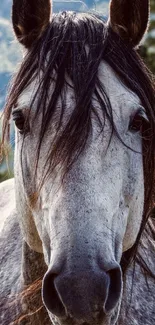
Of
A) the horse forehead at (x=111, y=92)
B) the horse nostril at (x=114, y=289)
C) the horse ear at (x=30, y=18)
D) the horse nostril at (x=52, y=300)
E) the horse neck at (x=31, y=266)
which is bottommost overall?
the horse neck at (x=31, y=266)

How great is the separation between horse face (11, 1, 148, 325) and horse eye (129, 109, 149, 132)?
1 cm

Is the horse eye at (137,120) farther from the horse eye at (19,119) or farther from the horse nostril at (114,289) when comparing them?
the horse nostril at (114,289)

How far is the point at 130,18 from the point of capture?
3.25m

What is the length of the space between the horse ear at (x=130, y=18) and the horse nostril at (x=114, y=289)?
137 centimetres

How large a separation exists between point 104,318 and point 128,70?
124cm

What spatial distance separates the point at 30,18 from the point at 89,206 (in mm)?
1283

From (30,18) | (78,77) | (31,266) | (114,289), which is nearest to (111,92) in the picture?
(78,77)

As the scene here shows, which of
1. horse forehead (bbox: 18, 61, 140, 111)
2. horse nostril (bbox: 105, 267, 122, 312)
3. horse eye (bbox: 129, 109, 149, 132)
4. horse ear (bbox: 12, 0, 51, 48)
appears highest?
horse ear (bbox: 12, 0, 51, 48)

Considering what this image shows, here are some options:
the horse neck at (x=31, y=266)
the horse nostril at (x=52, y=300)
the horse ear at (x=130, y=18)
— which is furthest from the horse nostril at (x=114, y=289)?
the horse ear at (x=130, y=18)

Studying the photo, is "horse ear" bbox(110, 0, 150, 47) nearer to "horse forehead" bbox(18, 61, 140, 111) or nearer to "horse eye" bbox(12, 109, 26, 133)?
"horse forehead" bbox(18, 61, 140, 111)

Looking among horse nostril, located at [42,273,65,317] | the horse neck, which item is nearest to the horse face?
horse nostril, located at [42,273,65,317]

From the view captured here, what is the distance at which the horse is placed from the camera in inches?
94.0

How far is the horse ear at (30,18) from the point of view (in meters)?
3.23

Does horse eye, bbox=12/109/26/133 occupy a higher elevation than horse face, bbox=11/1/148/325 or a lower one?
higher
